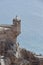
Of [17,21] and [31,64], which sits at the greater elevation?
[17,21]

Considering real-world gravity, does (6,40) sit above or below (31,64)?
above

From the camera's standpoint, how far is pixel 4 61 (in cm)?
1407

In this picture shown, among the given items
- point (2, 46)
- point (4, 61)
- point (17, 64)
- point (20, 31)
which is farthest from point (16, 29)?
point (4, 61)

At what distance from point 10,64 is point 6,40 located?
2513 mm

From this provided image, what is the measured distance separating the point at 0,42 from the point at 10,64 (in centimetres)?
241

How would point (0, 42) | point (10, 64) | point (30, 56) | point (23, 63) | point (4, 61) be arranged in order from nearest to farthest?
point (4, 61)
point (10, 64)
point (23, 63)
point (0, 42)
point (30, 56)

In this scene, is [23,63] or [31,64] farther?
[31,64]

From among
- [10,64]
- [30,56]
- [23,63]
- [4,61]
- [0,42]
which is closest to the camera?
[4,61]

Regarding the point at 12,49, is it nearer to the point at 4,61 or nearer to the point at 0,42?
the point at 0,42

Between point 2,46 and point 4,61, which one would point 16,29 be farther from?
point 4,61

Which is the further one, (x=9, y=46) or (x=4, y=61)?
(x=9, y=46)

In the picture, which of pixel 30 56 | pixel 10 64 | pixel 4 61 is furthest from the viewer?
pixel 30 56

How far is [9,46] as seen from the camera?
55.7 feet

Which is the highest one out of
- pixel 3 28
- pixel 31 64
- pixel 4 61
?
pixel 3 28
